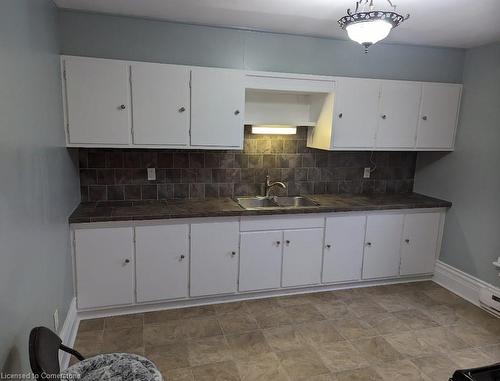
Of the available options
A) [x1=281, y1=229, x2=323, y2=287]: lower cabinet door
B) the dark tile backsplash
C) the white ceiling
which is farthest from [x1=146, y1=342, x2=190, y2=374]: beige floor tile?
the white ceiling

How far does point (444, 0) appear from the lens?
223 centimetres

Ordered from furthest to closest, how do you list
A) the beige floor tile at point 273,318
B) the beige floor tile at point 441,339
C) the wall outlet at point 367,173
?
1. the wall outlet at point 367,173
2. the beige floor tile at point 273,318
3. the beige floor tile at point 441,339

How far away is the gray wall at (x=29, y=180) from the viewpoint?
1.43 meters

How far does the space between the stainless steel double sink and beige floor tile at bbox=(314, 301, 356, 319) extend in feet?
3.07

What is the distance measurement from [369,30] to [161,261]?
2.25m

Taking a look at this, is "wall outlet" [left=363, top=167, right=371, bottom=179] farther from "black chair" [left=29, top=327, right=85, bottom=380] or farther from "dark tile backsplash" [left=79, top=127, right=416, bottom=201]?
"black chair" [left=29, top=327, right=85, bottom=380]

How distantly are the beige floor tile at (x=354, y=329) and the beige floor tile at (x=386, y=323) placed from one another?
6 centimetres

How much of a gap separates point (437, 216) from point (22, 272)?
3.64 m

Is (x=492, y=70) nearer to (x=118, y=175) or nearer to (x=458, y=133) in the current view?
(x=458, y=133)

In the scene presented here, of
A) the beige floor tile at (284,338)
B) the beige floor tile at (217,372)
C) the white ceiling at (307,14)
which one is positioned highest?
the white ceiling at (307,14)

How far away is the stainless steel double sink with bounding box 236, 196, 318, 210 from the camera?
350cm

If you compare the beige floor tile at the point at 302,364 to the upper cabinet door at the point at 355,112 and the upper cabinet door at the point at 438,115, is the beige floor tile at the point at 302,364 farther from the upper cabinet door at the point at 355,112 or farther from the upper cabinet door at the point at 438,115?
the upper cabinet door at the point at 438,115

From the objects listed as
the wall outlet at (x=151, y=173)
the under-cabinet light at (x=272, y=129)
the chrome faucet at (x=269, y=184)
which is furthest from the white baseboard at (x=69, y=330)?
the under-cabinet light at (x=272, y=129)

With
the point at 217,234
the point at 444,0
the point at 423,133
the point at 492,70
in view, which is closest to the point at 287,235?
the point at 217,234
